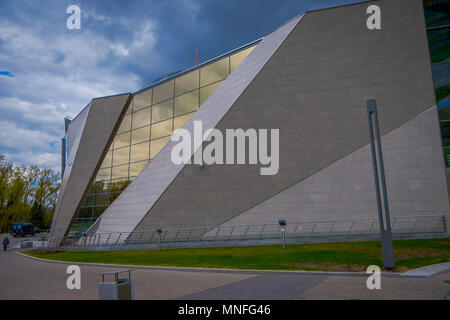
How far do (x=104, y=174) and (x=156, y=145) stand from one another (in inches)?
283

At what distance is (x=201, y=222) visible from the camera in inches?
869

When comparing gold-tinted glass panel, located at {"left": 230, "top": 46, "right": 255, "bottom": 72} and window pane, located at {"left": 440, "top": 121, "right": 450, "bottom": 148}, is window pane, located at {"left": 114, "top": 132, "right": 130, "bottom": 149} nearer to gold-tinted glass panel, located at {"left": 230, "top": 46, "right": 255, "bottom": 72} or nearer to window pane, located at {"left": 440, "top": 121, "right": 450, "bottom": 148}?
gold-tinted glass panel, located at {"left": 230, "top": 46, "right": 255, "bottom": 72}

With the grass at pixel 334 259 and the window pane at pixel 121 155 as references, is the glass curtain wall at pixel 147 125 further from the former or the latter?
the grass at pixel 334 259

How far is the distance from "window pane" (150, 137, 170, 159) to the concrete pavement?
16.1 metres

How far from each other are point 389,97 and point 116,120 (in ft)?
80.0

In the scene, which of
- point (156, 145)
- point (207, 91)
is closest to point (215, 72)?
point (207, 91)

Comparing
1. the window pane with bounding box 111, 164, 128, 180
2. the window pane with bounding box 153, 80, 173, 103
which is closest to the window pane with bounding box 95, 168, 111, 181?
the window pane with bounding box 111, 164, 128, 180

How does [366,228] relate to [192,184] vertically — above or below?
below

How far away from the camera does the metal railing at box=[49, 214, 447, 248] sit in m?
17.9

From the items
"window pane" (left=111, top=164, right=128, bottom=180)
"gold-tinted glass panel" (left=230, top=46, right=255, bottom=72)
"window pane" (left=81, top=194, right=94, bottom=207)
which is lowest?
"window pane" (left=81, top=194, right=94, bottom=207)

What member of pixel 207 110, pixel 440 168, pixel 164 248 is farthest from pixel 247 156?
pixel 440 168

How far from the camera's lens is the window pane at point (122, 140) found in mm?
31175
